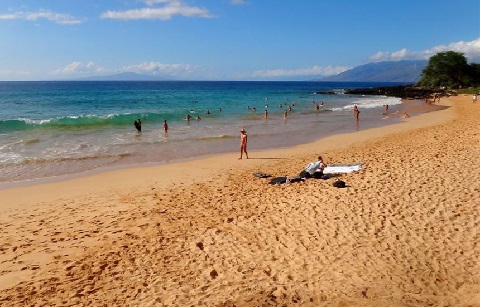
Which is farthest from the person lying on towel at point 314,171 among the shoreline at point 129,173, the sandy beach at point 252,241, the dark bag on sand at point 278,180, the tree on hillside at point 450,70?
the tree on hillside at point 450,70

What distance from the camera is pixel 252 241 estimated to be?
349 inches

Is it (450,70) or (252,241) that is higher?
(450,70)

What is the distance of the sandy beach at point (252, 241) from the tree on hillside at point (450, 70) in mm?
85832

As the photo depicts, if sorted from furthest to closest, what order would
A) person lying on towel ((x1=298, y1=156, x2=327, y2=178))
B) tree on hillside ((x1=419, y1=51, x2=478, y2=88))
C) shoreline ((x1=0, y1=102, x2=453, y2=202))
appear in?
tree on hillside ((x1=419, y1=51, x2=478, y2=88)), shoreline ((x1=0, y1=102, x2=453, y2=202)), person lying on towel ((x1=298, y1=156, x2=327, y2=178))

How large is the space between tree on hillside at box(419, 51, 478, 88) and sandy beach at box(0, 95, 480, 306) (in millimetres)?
85832

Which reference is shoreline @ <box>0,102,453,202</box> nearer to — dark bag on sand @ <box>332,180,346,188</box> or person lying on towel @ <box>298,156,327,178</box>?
person lying on towel @ <box>298,156,327,178</box>

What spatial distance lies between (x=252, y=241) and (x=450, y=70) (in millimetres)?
95363

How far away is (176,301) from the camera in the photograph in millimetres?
6586

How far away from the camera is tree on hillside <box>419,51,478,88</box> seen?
8769 cm

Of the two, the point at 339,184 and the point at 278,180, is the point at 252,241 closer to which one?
the point at 339,184

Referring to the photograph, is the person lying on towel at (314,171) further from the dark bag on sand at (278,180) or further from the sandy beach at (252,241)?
the dark bag on sand at (278,180)

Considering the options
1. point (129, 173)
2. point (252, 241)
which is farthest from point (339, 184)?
point (129, 173)

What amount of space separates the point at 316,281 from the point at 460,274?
2.76 meters

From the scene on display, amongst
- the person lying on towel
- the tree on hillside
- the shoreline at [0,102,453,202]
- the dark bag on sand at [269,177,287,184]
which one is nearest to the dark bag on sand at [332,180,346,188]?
the person lying on towel
